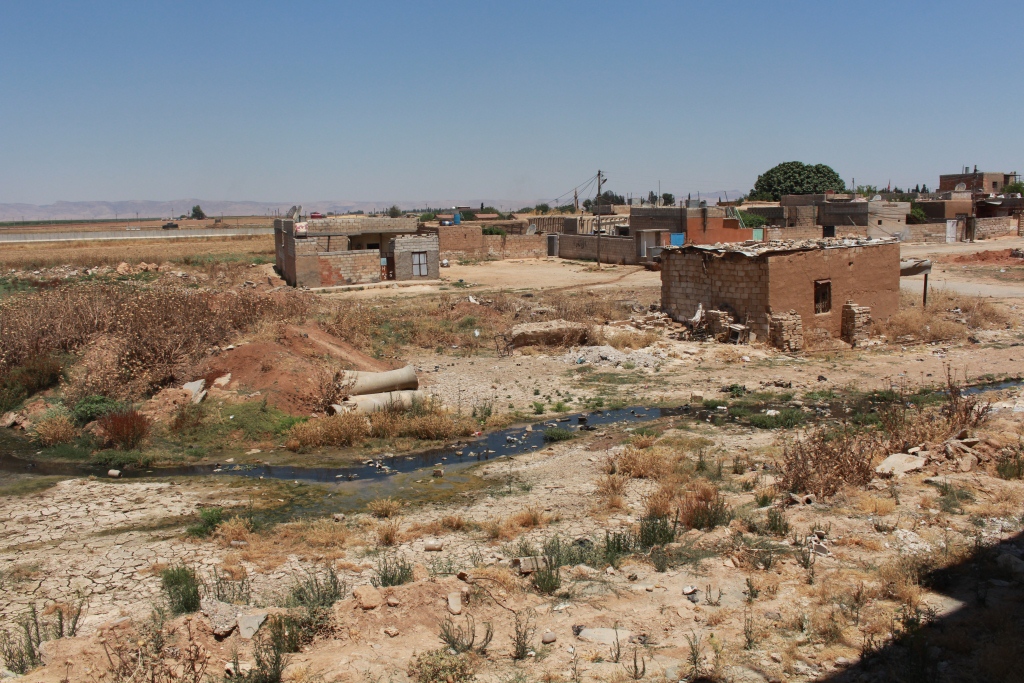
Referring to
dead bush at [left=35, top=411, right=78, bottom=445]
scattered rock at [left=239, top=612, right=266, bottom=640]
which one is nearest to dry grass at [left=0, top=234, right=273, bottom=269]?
dead bush at [left=35, top=411, right=78, bottom=445]

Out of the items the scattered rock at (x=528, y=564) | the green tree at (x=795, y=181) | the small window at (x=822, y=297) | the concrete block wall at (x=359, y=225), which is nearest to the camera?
the scattered rock at (x=528, y=564)

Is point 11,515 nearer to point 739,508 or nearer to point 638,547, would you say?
point 638,547

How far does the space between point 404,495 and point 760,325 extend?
11.1 metres

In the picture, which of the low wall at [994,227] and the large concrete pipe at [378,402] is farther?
the low wall at [994,227]

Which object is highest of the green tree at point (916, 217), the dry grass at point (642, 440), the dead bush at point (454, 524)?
the green tree at point (916, 217)

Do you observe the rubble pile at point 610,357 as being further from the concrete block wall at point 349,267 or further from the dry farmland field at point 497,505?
the concrete block wall at point 349,267

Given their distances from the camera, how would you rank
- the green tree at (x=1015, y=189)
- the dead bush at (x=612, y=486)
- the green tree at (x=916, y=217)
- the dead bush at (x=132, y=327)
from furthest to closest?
the green tree at (x=1015, y=189), the green tree at (x=916, y=217), the dead bush at (x=132, y=327), the dead bush at (x=612, y=486)

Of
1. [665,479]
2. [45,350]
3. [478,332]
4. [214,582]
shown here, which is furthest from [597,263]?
[214,582]

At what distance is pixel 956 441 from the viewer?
8906mm

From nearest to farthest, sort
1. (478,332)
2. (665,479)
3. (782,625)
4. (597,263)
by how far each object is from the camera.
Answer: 1. (782,625)
2. (665,479)
3. (478,332)
4. (597,263)

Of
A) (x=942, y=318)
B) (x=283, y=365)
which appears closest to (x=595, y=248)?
(x=942, y=318)

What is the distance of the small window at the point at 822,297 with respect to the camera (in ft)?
60.8

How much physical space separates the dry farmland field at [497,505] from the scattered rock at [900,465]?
0.04 meters

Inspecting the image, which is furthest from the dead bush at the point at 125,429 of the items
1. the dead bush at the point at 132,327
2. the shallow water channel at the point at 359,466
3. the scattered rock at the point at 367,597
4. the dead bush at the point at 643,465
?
the dead bush at the point at 643,465
